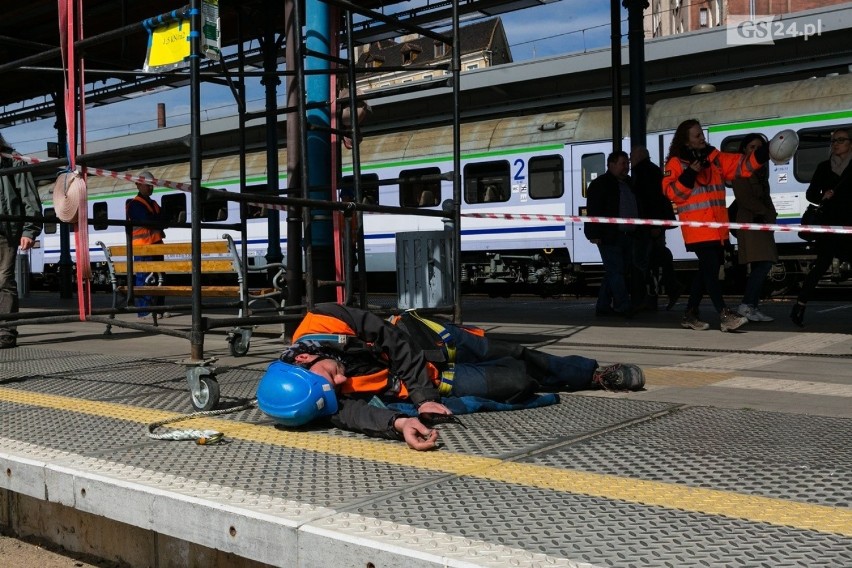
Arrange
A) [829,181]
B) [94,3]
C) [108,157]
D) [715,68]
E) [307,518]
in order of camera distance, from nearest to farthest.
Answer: [307,518] < [108,157] < [829,181] < [94,3] < [715,68]

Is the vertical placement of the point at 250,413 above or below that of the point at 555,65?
below

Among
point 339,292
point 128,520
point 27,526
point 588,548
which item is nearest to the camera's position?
point 588,548

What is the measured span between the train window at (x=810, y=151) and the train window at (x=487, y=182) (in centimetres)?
557

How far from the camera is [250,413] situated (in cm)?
436

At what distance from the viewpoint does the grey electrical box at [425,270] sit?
855cm

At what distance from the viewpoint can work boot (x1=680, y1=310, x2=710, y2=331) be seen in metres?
8.59

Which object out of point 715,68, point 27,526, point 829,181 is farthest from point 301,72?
point 715,68

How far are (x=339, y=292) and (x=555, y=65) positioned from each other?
21.2 meters

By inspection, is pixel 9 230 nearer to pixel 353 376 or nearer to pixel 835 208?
pixel 353 376

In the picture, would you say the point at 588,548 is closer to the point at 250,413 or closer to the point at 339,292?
the point at 250,413

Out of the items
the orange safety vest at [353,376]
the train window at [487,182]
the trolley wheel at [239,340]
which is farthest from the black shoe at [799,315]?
the train window at [487,182]

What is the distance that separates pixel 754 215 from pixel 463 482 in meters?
7.02

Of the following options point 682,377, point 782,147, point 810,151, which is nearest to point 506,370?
point 682,377

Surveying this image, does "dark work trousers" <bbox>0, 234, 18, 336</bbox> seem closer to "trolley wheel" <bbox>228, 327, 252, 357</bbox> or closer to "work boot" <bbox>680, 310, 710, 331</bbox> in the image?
"trolley wheel" <bbox>228, 327, 252, 357</bbox>
